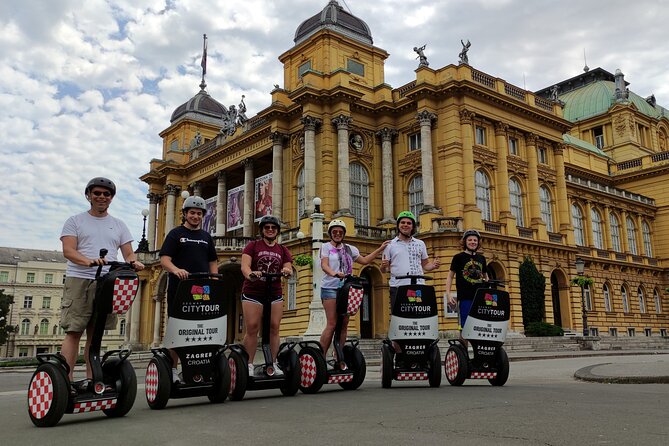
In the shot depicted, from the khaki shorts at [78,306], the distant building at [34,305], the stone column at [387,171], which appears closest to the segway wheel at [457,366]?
the khaki shorts at [78,306]

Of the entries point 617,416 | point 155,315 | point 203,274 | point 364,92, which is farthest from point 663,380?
point 155,315

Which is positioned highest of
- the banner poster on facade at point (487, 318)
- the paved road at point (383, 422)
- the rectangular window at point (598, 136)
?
the rectangular window at point (598, 136)

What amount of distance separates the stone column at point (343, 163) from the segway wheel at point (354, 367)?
24068 mm

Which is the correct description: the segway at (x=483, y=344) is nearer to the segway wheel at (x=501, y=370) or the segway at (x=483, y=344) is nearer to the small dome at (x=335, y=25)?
the segway wheel at (x=501, y=370)

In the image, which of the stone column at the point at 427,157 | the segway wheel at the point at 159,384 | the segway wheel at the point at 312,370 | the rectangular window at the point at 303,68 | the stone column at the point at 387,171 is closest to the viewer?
the segway wheel at the point at 159,384

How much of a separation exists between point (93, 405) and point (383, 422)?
2607mm

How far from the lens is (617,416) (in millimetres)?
5141

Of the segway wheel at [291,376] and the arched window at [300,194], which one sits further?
the arched window at [300,194]

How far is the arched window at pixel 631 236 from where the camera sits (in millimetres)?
46653

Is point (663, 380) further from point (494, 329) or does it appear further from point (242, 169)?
point (242, 169)

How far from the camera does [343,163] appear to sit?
33031mm

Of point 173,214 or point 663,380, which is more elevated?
point 173,214

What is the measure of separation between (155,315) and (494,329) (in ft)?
115

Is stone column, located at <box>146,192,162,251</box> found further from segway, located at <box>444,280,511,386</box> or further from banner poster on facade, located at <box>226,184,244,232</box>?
segway, located at <box>444,280,511,386</box>
